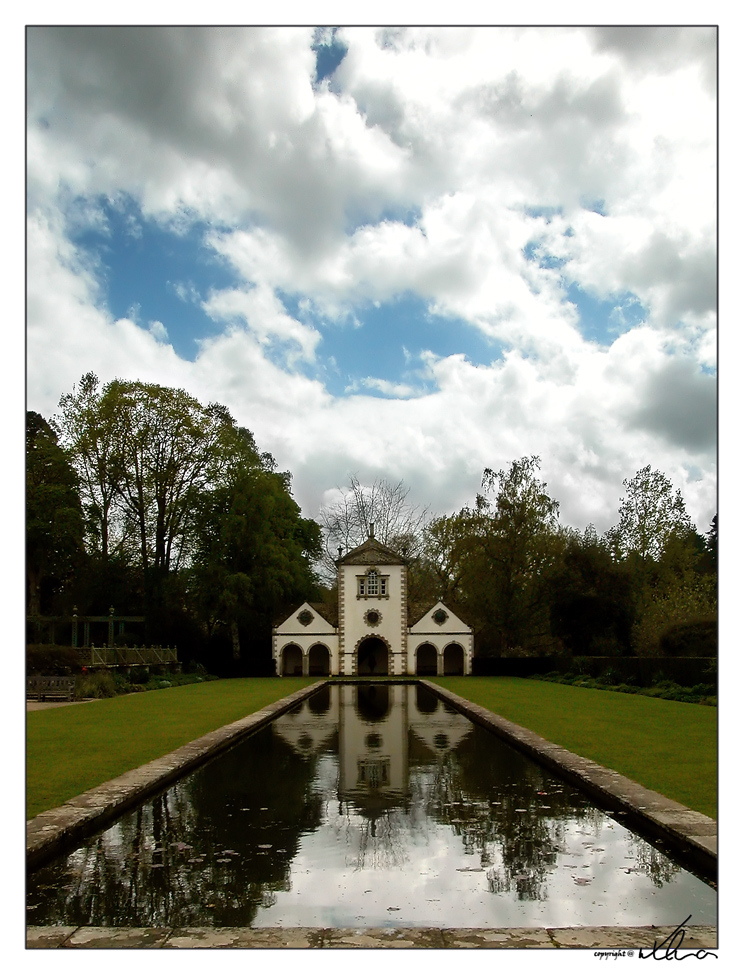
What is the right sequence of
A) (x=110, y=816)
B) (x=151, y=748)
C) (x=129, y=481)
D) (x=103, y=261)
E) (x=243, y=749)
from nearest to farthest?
(x=110, y=816) → (x=103, y=261) → (x=151, y=748) → (x=243, y=749) → (x=129, y=481)

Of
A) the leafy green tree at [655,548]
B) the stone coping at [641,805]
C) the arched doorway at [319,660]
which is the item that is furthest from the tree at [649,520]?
the stone coping at [641,805]

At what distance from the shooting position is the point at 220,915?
5.05 meters

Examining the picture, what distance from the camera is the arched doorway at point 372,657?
4969 cm

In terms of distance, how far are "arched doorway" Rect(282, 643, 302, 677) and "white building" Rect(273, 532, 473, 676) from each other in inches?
2.3

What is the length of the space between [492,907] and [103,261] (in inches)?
273

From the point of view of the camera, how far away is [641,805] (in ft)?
25.5

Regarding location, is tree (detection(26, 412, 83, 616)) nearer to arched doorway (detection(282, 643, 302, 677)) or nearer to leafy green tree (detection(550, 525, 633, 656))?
arched doorway (detection(282, 643, 302, 677))

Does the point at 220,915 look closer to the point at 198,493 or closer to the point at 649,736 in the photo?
the point at 649,736

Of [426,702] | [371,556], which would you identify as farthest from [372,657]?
[426,702]

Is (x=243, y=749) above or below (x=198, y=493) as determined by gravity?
below

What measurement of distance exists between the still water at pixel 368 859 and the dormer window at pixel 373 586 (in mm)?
36757

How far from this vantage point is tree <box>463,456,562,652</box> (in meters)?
46.8

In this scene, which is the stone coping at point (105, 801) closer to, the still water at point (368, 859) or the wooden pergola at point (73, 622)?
the still water at point (368, 859)
